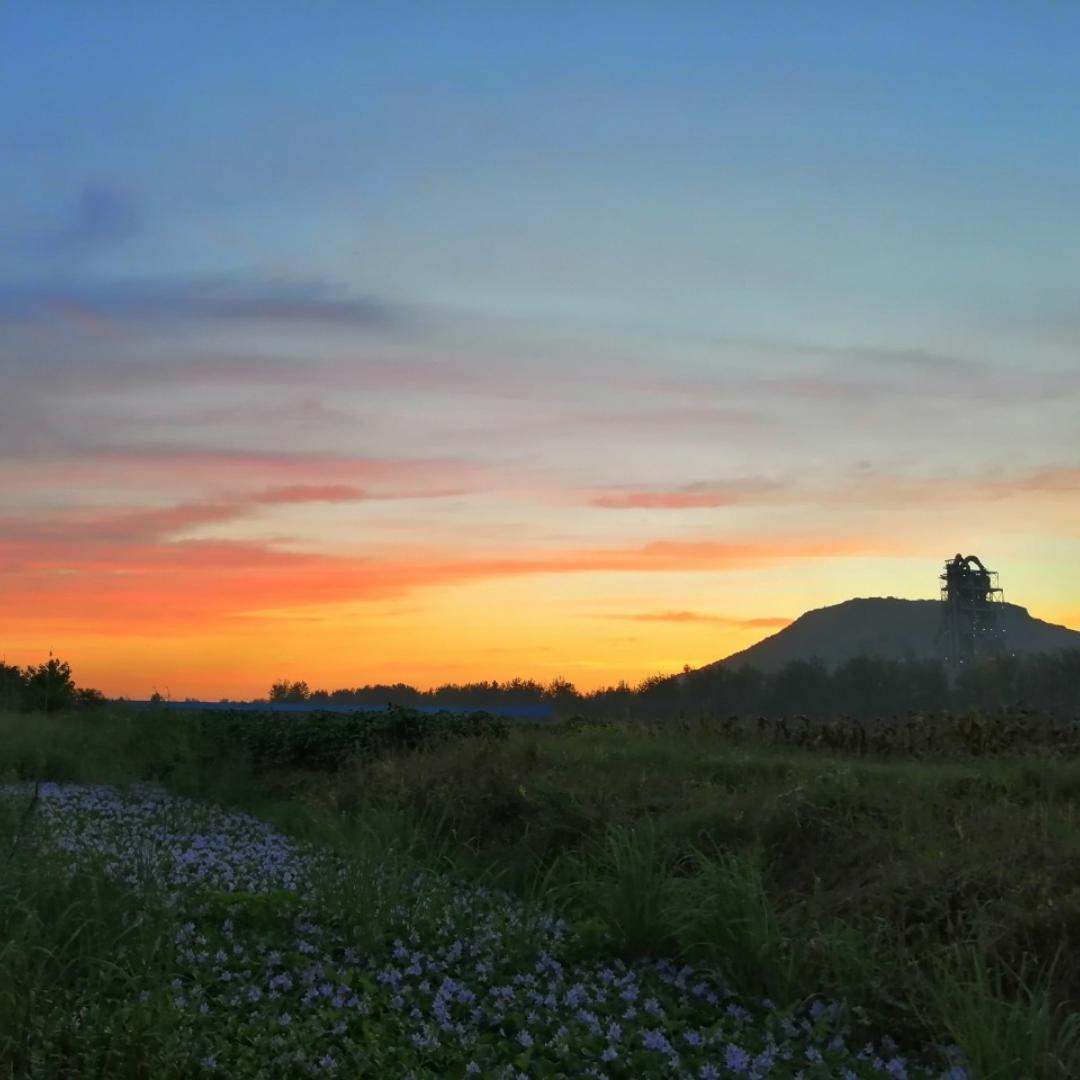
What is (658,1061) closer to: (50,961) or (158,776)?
(50,961)

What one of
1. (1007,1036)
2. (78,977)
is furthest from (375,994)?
(1007,1036)

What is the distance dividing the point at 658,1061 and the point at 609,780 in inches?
243

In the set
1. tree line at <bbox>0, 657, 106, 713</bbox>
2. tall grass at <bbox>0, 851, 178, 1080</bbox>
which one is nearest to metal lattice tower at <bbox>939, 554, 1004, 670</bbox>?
tree line at <bbox>0, 657, 106, 713</bbox>

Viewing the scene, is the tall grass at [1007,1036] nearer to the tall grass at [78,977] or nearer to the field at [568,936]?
the field at [568,936]

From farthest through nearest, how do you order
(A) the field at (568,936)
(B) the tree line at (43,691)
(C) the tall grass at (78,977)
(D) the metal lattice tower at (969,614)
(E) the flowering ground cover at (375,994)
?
(D) the metal lattice tower at (969,614) → (B) the tree line at (43,691) → (A) the field at (568,936) → (E) the flowering ground cover at (375,994) → (C) the tall grass at (78,977)

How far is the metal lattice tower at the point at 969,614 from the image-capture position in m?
36.3

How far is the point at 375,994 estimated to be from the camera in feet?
18.2

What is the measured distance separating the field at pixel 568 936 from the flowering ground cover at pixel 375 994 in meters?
0.02

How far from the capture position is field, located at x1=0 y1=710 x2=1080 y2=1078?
194 inches

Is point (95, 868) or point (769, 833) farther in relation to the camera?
point (769, 833)

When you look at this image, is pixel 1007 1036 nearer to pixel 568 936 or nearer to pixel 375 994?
pixel 568 936

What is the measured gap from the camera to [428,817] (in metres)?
10.6

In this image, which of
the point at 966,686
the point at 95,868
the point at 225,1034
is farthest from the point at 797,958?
the point at 966,686

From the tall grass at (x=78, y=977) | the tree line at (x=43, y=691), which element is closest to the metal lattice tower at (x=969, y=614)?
the tree line at (x=43, y=691)
